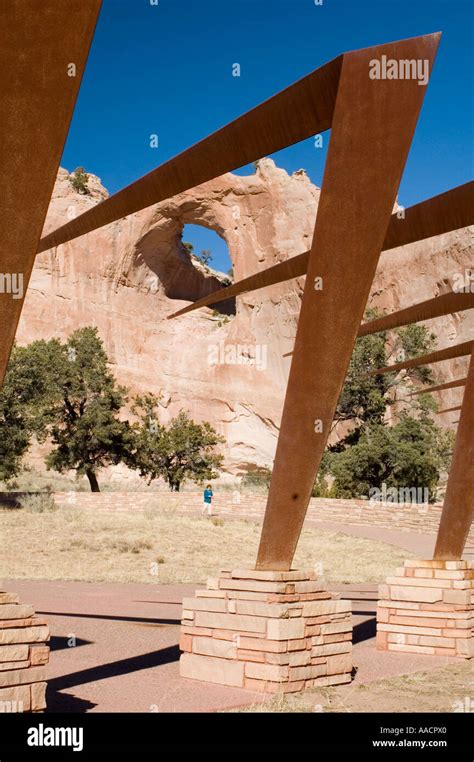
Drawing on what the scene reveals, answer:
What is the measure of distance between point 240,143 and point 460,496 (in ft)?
16.8

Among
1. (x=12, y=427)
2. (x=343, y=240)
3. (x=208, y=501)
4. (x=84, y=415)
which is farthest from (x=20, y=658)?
(x=84, y=415)

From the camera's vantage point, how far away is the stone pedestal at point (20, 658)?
4488 mm

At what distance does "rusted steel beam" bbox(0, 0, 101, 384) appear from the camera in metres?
3.70

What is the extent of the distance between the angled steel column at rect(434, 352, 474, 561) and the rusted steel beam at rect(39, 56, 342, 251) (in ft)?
14.0

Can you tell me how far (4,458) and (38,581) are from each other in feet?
51.9

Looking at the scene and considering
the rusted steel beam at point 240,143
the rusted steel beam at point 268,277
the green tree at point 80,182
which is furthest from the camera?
the green tree at point 80,182

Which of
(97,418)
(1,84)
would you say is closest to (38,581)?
(1,84)

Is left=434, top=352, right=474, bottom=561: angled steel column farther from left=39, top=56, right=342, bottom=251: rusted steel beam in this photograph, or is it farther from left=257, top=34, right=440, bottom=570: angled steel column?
left=39, top=56, right=342, bottom=251: rusted steel beam

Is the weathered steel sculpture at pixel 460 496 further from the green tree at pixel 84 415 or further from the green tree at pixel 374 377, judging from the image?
the green tree at pixel 84 415

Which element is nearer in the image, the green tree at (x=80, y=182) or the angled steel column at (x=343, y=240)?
the angled steel column at (x=343, y=240)

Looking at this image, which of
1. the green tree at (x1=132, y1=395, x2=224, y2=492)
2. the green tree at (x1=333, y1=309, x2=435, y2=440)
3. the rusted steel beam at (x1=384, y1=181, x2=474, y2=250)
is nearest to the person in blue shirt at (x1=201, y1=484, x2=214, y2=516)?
the green tree at (x1=132, y1=395, x2=224, y2=492)

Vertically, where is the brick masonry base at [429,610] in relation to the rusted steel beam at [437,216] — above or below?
below

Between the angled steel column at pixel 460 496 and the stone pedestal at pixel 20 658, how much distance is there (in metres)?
5.76

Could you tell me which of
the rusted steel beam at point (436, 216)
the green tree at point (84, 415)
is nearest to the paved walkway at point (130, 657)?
the rusted steel beam at point (436, 216)
